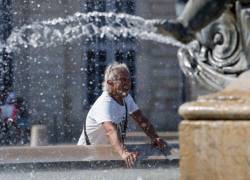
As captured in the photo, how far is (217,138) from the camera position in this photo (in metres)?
2.26

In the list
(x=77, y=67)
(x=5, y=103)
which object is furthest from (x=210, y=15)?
(x=77, y=67)

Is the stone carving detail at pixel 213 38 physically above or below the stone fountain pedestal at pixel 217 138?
above

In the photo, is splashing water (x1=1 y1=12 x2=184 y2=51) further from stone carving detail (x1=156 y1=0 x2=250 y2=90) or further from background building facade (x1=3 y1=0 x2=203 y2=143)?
stone carving detail (x1=156 y1=0 x2=250 y2=90)

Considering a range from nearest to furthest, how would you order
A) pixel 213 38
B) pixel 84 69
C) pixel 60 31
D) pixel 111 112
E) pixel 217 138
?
pixel 217 138
pixel 213 38
pixel 111 112
pixel 60 31
pixel 84 69

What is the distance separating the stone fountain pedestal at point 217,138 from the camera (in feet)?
7.29

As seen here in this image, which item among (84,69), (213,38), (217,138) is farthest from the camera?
(84,69)

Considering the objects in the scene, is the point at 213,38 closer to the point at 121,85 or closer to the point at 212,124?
the point at 212,124

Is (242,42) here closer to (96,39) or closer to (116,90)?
(116,90)

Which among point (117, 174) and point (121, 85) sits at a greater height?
point (121, 85)

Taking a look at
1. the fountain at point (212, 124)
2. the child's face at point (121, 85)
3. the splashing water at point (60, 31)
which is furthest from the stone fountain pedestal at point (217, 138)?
the splashing water at point (60, 31)

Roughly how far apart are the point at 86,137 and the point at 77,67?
14.2m

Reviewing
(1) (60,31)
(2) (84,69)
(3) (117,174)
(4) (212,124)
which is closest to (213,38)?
(3) (117,174)

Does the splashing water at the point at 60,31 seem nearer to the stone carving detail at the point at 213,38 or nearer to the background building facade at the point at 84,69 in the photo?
the background building facade at the point at 84,69

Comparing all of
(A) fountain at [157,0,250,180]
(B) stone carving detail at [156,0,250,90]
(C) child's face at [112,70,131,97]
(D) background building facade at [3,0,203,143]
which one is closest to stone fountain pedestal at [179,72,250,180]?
(A) fountain at [157,0,250,180]
